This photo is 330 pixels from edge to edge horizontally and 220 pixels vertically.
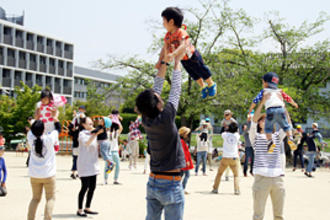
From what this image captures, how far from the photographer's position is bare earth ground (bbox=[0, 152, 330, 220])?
316 inches

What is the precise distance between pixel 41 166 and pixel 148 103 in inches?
117

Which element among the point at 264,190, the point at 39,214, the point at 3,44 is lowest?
the point at 39,214

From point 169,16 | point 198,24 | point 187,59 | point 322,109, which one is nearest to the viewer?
point 169,16

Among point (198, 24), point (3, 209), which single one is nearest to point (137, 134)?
point (3, 209)

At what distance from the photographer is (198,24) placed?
85.7 ft

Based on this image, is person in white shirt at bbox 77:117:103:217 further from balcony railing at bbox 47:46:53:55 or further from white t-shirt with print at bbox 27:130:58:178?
balcony railing at bbox 47:46:53:55

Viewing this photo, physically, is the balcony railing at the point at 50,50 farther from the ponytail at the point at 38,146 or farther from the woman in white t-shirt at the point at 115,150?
the ponytail at the point at 38,146

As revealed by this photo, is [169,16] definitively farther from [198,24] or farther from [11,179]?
[198,24]

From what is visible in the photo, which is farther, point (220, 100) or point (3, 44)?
point (3, 44)

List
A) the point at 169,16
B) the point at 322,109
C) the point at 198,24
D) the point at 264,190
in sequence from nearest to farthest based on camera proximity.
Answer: the point at 169,16
the point at 264,190
the point at 322,109
the point at 198,24

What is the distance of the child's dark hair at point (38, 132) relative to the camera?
19.1 ft

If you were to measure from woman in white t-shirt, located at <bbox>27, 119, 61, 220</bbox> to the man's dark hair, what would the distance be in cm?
277

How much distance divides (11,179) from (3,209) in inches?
206

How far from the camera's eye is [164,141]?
3.67 meters
